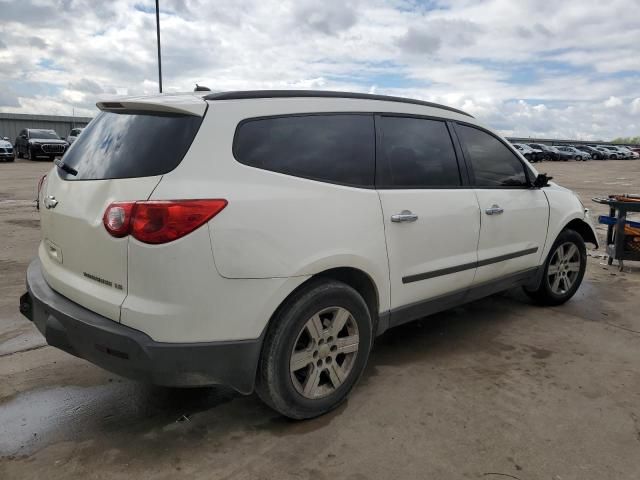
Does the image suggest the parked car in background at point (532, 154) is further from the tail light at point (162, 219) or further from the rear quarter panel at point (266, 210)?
the tail light at point (162, 219)

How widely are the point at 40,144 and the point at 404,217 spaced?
28.0m

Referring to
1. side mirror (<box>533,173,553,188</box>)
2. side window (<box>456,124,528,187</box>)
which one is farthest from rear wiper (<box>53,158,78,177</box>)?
side mirror (<box>533,173,553,188</box>)

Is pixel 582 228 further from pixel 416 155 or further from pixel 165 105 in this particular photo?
pixel 165 105

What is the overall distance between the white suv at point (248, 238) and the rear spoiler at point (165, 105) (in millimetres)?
11

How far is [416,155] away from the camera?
3.43m

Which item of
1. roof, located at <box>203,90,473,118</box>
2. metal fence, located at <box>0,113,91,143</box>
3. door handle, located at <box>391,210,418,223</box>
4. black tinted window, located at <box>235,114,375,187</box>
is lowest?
door handle, located at <box>391,210,418,223</box>

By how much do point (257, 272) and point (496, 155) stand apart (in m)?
2.47

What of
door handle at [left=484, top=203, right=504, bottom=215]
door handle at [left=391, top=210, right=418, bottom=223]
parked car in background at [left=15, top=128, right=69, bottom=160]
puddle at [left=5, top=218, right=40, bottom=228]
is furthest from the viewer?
parked car in background at [left=15, top=128, right=69, bottom=160]

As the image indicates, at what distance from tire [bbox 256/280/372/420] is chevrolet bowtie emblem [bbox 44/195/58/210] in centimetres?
134

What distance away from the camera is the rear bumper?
92.9 inches

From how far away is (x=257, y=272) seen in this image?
2473 millimetres

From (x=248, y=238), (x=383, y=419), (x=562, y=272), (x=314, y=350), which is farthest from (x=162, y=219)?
(x=562, y=272)

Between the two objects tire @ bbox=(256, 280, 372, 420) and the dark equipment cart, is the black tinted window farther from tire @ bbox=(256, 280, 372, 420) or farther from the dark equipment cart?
the dark equipment cart

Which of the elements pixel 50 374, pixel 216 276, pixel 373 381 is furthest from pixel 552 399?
pixel 50 374
